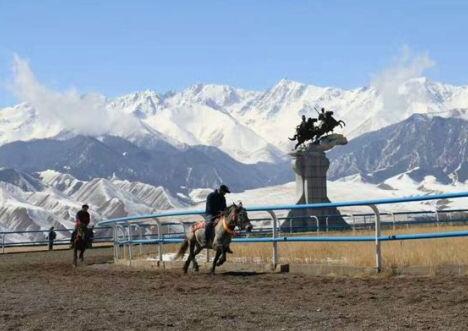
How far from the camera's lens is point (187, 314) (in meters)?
11.8

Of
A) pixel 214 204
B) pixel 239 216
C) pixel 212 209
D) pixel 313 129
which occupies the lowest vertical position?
pixel 239 216

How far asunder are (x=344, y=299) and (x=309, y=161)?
4827cm

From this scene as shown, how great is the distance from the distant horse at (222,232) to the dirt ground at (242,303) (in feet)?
3.13

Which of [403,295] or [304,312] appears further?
[403,295]

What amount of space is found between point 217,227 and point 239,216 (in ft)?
3.22

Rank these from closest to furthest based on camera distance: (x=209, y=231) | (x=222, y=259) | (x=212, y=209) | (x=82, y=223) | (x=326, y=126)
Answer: (x=222, y=259) → (x=209, y=231) → (x=212, y=209) → (x=82, y=223) → (x=326, y=126)

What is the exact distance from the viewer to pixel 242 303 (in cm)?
1299

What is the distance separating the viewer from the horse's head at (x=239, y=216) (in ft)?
59.8

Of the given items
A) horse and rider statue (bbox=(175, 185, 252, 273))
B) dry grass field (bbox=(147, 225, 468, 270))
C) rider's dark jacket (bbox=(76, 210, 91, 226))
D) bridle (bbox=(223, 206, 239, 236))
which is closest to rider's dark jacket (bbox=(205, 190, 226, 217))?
horse and rider statue (bbox=(175, 185, 252, 273))

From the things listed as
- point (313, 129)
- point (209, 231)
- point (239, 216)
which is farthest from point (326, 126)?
point (239, 216)

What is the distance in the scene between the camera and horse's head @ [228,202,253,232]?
1822 cm

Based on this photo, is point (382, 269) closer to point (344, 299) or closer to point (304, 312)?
point (344, 299)

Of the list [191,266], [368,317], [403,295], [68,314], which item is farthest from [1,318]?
[191,266]

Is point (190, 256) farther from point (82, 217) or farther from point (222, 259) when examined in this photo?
point (82, 217)
